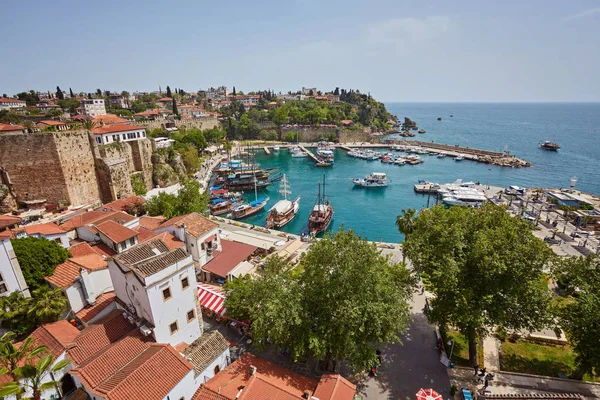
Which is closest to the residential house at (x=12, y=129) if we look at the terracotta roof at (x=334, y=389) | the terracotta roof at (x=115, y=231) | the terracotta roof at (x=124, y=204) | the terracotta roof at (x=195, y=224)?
the terracotta roof at (x=124, y=204)

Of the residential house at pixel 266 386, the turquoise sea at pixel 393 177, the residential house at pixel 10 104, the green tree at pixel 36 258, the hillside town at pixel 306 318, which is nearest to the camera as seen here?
the residential house at pixel 266 386

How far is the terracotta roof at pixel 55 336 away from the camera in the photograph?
14281 millimetres

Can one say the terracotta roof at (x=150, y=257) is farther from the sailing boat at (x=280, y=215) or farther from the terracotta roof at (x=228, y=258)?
the sailing boat at (x=280, y=215)

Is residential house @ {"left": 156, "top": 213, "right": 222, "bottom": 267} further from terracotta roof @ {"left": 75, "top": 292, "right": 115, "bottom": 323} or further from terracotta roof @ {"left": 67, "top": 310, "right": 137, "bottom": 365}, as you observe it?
terracotta roof @ {"left": 67, "top": 310, "right": 137, "bottom": 365}

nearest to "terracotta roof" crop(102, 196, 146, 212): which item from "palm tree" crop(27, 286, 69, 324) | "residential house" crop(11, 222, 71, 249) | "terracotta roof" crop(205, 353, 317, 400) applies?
"residential house" crop(11, 222, 71, 249)

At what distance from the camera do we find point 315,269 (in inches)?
608

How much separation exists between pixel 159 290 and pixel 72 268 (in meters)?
9.03

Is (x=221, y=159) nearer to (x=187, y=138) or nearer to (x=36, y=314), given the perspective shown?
(x=187, y=138)

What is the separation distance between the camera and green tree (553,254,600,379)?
44.4 feet

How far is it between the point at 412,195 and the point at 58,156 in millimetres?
55756

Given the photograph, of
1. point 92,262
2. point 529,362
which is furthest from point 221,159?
point 529,362

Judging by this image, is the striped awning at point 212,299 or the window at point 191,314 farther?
the striped awning at point 212,299

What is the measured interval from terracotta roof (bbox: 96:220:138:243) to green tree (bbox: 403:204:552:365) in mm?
20921

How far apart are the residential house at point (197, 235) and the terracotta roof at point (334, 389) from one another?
15218mm
